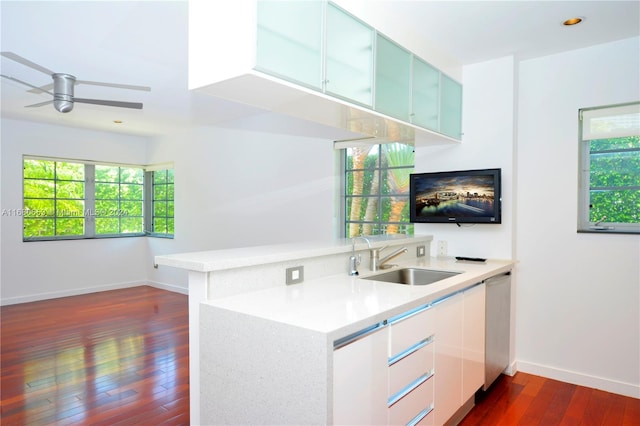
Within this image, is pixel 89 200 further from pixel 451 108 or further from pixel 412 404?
pixel 412 404

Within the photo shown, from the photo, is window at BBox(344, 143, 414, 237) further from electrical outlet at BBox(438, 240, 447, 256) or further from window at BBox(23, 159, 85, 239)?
window at BBox(23, 159, 85, 239)

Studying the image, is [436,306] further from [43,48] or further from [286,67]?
[43,48]

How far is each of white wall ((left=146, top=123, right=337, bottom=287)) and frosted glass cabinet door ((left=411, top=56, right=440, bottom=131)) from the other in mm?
1673

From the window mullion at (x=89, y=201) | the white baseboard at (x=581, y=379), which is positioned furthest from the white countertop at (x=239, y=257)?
the window mullion at (x=89, y=201)

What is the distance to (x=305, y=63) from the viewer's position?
6.05 ft

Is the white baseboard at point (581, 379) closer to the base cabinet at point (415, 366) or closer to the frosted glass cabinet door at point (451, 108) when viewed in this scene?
the base cabinet at point (415, 366)

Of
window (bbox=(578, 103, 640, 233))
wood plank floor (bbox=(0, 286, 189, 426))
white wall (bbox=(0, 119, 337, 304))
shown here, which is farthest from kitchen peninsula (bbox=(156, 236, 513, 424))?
white wall (bbox=(0, 119, 337, 304))

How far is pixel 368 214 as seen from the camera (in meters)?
4.41

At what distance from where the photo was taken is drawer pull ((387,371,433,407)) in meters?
1.74

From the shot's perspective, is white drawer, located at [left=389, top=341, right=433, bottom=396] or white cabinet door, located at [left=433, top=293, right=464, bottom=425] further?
white cabinet door, located at [left=433, top=293, right=464, bottom=425]

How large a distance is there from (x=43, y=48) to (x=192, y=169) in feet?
10.5

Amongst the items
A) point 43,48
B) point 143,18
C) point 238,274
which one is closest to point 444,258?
point 238,274

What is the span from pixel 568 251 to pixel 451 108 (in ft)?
4.74

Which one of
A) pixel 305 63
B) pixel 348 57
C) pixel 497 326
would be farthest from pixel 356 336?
pixel 497 326
